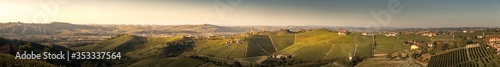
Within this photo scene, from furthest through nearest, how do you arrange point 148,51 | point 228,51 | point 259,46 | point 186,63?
point 148,51, point 259,46, point 228,51, point 186,63

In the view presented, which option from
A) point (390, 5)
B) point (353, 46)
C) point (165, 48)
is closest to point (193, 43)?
point (165, 48)

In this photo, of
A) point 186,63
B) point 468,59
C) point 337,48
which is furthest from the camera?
point 337,48

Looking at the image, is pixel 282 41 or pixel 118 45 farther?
pixel 118 45

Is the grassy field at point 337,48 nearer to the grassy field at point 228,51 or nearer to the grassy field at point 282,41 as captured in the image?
the grassy field at point 282,41

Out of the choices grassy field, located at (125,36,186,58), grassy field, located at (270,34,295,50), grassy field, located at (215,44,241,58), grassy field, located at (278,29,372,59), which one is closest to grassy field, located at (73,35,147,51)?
grassy field, located at (125,36,186,58)

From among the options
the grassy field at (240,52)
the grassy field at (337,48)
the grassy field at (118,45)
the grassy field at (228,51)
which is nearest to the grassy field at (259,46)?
the grassy field at (240,52)

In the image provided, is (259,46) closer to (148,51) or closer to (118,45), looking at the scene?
(148,51)

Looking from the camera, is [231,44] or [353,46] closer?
[353,46]

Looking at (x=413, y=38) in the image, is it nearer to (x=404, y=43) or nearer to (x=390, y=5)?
(x=404, y=43)

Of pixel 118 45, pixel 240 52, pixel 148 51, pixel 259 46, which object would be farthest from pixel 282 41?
pixel 118 45
